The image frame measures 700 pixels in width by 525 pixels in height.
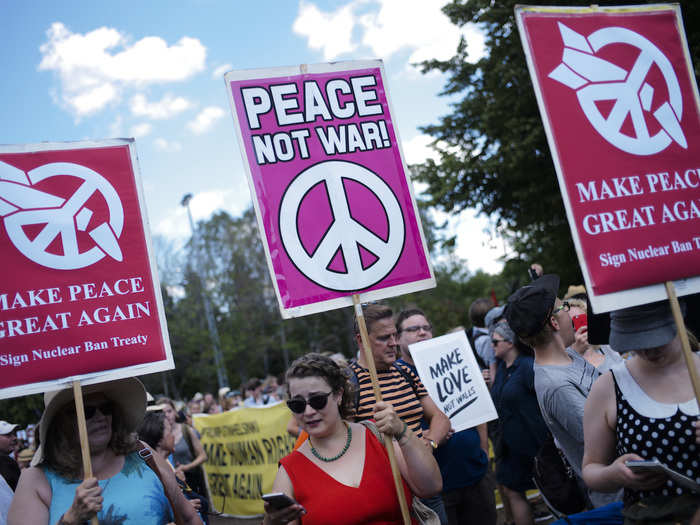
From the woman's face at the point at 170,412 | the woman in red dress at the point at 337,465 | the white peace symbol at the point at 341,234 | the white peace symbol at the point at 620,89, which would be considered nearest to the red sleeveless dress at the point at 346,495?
the woman in red dress at the point at 337,465

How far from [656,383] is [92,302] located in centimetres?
258

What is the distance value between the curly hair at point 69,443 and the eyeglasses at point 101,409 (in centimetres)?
3

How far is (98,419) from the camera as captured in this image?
3189mm

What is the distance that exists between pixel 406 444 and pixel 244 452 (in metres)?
8.66

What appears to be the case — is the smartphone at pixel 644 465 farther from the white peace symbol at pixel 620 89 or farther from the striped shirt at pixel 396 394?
the striped shirt at pixel 396 394

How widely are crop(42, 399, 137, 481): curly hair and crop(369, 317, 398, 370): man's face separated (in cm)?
173

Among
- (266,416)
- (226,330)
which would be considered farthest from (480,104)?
(226,330)

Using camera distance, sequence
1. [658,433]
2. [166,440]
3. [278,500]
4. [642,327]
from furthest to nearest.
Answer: [166,440] → [278,500] → [642,327] → [658,433]

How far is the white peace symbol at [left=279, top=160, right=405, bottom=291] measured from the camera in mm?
3203

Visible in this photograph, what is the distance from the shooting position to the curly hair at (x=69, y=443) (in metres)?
3.01

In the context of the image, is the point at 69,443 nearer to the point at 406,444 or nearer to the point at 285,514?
the point at 285,514

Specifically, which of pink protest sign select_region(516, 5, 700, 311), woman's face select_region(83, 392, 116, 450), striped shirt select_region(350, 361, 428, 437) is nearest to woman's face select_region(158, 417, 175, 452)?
striped shirt select_region(350, 361, 428, 437)

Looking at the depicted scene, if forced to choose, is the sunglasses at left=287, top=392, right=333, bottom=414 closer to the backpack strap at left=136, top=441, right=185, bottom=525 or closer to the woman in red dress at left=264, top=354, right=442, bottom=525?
the woman in red dress at left=264, top=354, right=442, bottom=525

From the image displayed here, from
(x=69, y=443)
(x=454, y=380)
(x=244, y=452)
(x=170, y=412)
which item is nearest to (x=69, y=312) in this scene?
(x=69, y=443)
